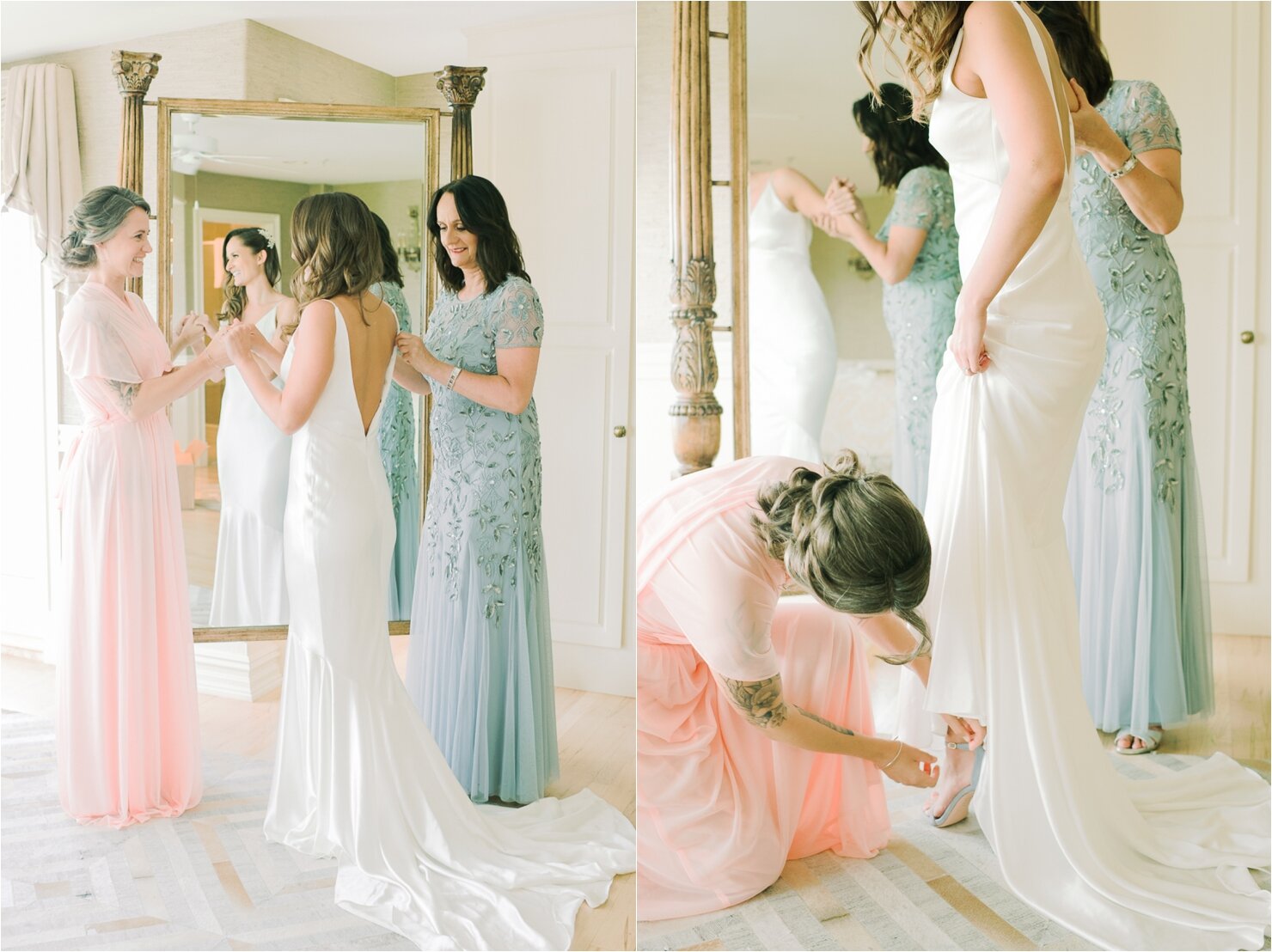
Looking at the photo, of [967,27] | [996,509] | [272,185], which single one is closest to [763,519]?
[996,509]

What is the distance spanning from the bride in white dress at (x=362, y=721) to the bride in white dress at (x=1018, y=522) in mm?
732

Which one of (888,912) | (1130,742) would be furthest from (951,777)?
(1130,742)

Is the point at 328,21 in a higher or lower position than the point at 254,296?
higher

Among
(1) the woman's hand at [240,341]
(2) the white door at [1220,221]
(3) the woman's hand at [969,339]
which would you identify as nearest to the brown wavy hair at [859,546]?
(3) the woman's hand at [969,339]

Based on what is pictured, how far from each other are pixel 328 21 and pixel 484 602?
1.14 metres

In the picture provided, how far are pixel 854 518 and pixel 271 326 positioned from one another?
1111mm

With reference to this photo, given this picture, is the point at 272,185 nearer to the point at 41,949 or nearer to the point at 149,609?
the point at 149,609

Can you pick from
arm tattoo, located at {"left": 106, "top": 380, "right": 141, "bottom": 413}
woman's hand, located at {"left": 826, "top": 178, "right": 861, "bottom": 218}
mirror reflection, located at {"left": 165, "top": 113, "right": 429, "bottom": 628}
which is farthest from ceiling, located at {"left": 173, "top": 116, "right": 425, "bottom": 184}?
woman's hand, located at {"left": 826, "top": 178, "right": 861, "bottom": 218}

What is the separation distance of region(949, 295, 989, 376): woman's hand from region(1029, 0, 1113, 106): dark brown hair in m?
0.67

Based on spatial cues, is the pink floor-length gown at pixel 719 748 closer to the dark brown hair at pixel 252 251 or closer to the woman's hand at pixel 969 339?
the woman's hand at pixel 969 339

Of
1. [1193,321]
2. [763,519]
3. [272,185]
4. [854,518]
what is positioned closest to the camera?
[854,518]

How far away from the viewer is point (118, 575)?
2031mm

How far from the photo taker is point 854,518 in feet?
5.21

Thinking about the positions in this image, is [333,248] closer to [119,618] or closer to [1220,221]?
[119,618]
